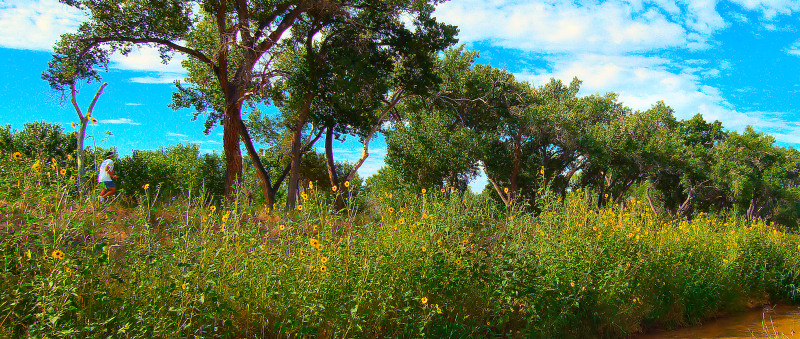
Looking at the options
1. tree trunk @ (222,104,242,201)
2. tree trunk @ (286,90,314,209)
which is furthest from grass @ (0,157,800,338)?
tree trunk @ (286,90,314,209)

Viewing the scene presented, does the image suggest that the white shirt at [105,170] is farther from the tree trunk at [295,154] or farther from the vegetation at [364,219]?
the tree trunk at [295,154]

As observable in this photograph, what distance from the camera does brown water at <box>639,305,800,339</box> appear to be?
6.73 meters

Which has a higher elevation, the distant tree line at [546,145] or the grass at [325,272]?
the distant tree line at [546,145]

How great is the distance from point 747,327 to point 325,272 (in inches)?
288

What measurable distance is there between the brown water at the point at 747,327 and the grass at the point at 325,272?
0.31 m

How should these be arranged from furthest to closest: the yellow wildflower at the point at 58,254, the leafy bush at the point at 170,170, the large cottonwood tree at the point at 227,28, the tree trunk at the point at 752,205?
the tree trunk at the point at 752,205, the leafy bush at the point at 170,170, the large cottonwood tree at the point at 227,28, the yellow wildflower at the point at 58,254

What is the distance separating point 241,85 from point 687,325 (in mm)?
10514

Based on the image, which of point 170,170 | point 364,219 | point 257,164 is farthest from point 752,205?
point 170,170

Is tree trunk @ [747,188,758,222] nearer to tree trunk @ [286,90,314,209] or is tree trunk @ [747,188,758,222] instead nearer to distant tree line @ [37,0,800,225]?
distant tree line @ [37,0,800,225]

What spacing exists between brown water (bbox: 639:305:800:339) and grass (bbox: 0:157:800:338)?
0.31 m

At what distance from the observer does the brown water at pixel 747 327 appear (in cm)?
673

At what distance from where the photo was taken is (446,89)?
1858 centimetres

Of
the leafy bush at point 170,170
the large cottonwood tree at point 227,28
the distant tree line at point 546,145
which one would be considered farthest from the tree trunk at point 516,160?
the leafy bush at point 170,170

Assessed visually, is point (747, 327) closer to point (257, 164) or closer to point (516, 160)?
point (257, 164)
